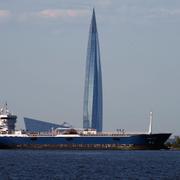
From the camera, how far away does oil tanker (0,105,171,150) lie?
154500 mm

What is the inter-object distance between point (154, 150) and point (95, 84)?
3461 centimetres

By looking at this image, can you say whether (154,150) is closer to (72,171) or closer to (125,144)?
(125,144)

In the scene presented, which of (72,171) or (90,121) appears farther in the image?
(90,121)

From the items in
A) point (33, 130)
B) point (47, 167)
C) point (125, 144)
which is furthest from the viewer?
point (33, 130)

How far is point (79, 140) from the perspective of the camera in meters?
157

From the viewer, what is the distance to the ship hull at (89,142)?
154 meters

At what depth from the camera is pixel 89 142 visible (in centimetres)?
15675

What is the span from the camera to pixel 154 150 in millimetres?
158000

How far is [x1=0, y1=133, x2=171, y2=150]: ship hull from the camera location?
15438 cm

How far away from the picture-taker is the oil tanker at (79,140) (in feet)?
507

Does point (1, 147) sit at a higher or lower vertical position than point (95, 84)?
lower

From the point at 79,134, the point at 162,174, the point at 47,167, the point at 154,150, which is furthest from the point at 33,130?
the point at 162,174

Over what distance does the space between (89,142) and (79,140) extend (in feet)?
6.01

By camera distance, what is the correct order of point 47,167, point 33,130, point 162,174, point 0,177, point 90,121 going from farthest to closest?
point 90,121, point 33,130, point 47,167, point 162,174, point 0,177
